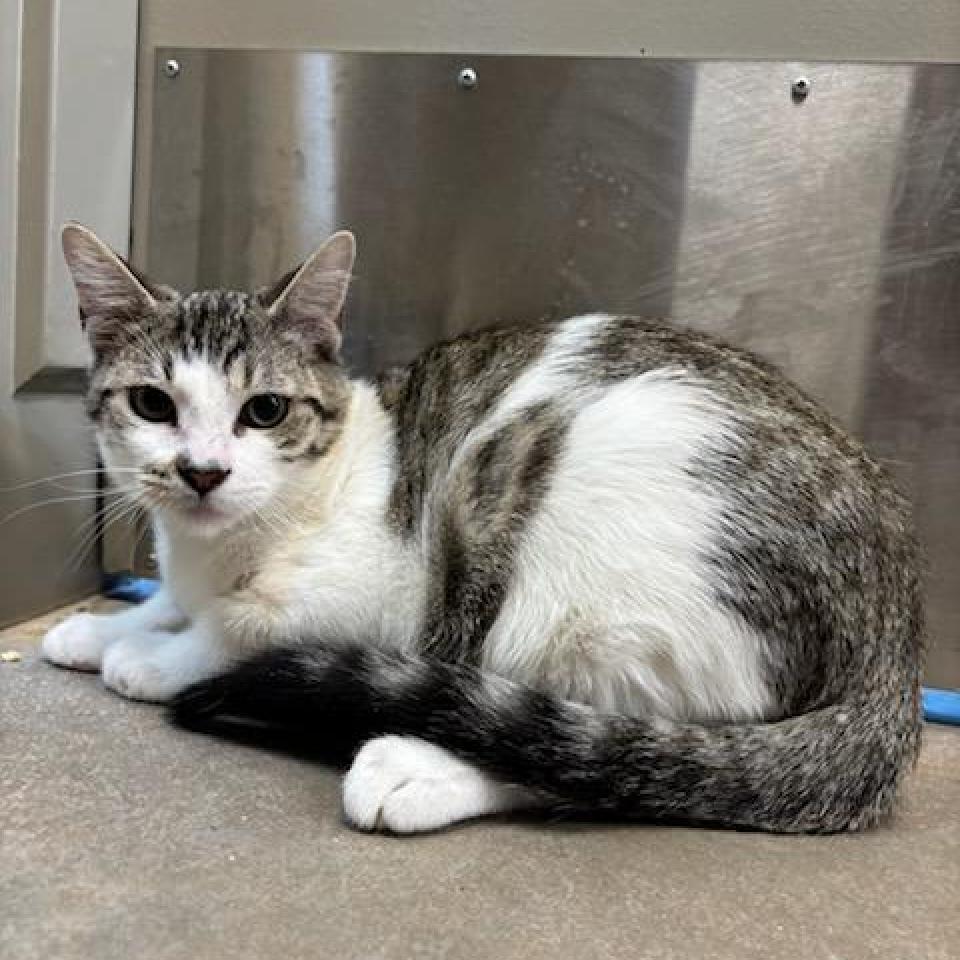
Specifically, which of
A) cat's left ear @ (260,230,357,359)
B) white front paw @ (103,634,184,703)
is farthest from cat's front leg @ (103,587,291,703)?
cat's left ear @ (260,230,357,359)

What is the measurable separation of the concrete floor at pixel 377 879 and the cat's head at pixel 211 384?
13.1 inches

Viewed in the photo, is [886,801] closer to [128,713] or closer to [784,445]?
[784,445]

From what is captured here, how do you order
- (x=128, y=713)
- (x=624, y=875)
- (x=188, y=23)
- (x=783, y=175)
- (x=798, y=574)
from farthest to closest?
(x=188, y=23), (x=783, y=175), (x=128, y=713), (x=798, y=574), (x=624, y=875)

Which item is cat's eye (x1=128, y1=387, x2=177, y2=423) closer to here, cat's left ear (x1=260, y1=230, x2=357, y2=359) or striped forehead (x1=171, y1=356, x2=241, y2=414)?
striped forehead (x1=171, y1=356, x2=241, y2=414)

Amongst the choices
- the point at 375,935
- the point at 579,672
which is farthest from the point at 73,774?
the point at 579,672

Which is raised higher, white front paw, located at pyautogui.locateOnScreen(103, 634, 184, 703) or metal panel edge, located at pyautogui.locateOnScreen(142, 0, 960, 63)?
metal panel edge, located at pyautogui.locateOnScreen(142, 0, 960, 63)

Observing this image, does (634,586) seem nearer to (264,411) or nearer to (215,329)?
(264,411)

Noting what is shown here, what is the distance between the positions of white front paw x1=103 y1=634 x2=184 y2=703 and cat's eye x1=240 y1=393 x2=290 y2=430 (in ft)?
1.23

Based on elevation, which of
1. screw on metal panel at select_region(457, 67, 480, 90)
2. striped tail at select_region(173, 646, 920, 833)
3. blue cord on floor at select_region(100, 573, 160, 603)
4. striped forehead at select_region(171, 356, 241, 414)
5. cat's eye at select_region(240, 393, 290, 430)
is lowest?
blue cord on floor at select_region(100, 573, 160, 603)

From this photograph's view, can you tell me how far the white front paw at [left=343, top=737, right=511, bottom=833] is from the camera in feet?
3.67

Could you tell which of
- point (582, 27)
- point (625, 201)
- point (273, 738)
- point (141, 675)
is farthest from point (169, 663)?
point (582, 27)

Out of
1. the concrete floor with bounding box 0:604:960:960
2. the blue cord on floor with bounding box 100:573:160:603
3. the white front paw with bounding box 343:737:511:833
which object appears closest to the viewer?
the concrete floor with bounding box 0:604:960:960

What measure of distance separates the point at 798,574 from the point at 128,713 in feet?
2.96

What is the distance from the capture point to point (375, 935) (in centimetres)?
93
